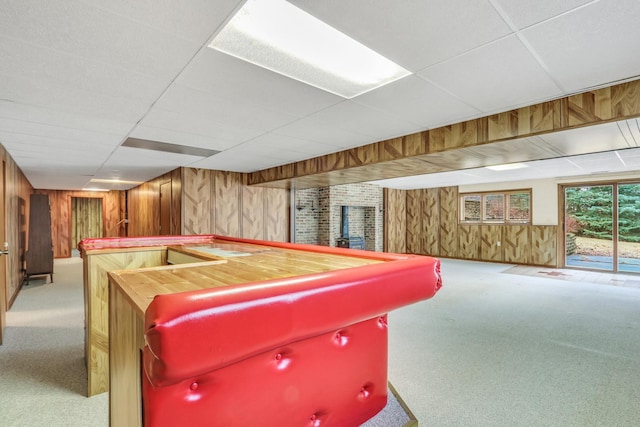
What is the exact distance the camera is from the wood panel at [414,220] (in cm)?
1073

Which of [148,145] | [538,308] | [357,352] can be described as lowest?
[538,308]

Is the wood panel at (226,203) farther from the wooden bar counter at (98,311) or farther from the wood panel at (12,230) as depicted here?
the wooden bar counter at (98,311)

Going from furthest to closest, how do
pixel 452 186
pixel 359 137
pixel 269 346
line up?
pixel 452 186 < pixel 359 137 < pixel 269 346

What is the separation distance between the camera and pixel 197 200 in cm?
639

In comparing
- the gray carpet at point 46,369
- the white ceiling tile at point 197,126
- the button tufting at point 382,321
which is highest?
the white ceiling tile at point 197,126

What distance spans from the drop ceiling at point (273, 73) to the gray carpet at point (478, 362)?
83.4 inches

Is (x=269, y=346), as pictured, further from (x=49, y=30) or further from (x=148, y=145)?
(x=148, y=145)

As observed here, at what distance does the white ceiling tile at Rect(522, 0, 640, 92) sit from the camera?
1.61m

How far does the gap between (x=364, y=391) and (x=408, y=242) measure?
10.0 m

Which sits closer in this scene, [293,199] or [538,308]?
[538,308]

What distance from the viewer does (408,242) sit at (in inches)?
433

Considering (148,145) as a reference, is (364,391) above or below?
below

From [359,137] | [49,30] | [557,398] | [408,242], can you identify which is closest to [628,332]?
[557,398]

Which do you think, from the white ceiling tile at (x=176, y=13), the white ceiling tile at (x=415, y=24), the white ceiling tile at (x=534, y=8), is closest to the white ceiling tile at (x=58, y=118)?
the white ceiling tile at (x=176, y=13)
